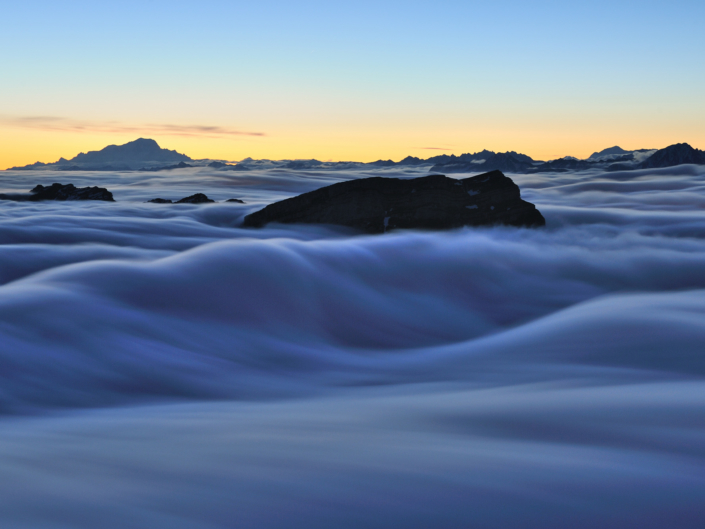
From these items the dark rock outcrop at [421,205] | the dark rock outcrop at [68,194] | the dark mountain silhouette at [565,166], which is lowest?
the dark rock outcrop at [421,205]

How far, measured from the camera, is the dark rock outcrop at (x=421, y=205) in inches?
355

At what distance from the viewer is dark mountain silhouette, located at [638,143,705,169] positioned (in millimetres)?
95375

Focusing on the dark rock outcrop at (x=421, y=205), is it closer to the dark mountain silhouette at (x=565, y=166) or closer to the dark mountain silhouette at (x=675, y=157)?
the dark mountain silhouette at (x=565, y=166)

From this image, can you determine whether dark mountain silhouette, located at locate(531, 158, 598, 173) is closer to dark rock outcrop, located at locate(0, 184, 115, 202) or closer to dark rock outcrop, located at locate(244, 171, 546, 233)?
dark rock outcrop, located at locate(0, 184, 115, 202)

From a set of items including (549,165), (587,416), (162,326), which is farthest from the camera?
(549,165)

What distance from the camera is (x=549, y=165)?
11094 centimetres

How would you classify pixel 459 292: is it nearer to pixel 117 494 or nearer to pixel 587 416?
pixel 587 416

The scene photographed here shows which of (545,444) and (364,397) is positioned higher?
(545,444)

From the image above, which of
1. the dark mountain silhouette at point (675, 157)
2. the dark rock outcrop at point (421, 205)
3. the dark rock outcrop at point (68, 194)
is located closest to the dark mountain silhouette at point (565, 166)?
the dark mountain silhouette at point (675, 157)

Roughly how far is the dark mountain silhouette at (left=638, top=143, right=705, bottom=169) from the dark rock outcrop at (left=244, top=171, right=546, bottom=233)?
98.4m

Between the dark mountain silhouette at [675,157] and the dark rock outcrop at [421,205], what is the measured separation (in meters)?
98.4

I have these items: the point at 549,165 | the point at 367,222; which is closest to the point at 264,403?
the point at 367,222

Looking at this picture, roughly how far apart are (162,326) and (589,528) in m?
2.90

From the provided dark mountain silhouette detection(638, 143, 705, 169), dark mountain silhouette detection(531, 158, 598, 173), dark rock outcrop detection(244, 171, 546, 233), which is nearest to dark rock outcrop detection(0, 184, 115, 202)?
dark rock outcrop detection(244, 171, 546, 233)
